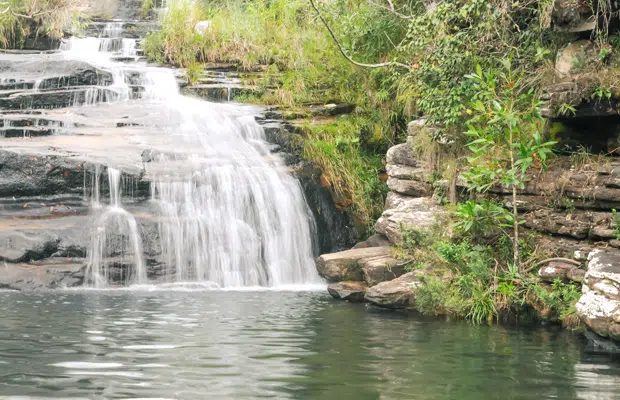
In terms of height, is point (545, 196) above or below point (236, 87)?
below

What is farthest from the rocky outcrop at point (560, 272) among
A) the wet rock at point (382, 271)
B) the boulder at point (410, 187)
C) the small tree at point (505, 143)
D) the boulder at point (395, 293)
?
the boulder at point (410, 187)

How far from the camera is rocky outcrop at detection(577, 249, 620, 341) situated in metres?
7.07

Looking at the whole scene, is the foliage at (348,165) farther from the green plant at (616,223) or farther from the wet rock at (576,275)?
the green plant at (616,223)

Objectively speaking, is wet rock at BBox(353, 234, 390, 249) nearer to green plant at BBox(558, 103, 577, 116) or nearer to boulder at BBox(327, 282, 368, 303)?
boulder at BBox(327, 282, 368, 303)

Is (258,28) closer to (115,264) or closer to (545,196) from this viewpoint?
(115,264)

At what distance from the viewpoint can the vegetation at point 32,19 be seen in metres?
20.8

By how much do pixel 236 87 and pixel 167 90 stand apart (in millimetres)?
1624

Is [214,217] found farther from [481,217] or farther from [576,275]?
[576,275]

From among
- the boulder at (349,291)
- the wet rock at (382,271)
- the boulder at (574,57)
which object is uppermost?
the boulder at (574,57)

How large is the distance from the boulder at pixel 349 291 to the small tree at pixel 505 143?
219cm

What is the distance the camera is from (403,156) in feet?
42.7

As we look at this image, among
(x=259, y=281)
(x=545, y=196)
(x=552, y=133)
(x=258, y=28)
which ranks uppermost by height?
(x=258, y=28)

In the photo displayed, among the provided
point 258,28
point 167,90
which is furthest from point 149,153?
point 258,28

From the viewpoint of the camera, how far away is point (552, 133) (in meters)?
10.0
